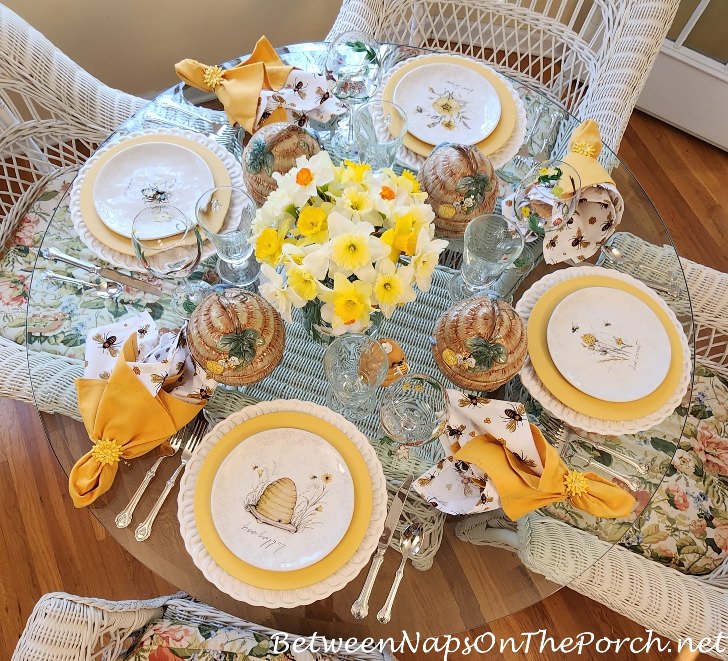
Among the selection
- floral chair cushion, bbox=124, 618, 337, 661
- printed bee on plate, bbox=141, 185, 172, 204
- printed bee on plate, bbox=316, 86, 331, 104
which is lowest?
floral chair cushion, bbox=124, 618, 337, 661

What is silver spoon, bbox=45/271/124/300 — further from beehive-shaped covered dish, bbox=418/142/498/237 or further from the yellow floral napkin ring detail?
beehive-shaped covered dish, bbox=418/142/498/237

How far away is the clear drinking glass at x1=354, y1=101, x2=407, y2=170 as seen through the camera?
1.14m

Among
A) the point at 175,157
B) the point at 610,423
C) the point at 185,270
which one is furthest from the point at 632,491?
the point at 175,157

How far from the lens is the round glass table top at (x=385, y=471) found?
2.97ft

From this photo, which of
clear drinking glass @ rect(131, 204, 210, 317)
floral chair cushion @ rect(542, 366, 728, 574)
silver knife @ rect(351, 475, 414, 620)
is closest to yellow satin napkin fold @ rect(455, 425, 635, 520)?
silver knife @ rect(351, 475, 414, 620)

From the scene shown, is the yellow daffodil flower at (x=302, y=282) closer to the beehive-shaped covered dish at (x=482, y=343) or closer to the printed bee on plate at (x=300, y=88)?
the beehive-shaped covered dish at (x=482, y=343)

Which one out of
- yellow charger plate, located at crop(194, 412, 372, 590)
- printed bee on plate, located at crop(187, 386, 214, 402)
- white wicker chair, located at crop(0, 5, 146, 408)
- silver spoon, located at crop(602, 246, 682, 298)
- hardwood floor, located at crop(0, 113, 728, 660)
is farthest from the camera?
hardwood floor, located at crop(0, 113, 728, 660)

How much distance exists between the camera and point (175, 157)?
3.90ft

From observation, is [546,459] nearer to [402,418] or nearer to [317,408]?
[402,418]

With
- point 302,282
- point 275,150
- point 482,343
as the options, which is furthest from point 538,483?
point 275,150

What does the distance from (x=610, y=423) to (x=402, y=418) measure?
1.11 feet

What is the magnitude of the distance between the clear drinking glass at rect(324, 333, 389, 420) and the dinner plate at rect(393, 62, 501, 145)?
49cm

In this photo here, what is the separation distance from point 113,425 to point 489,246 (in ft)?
2.20

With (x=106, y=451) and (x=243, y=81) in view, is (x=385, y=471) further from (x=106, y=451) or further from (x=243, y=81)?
(x=243, y=81)
